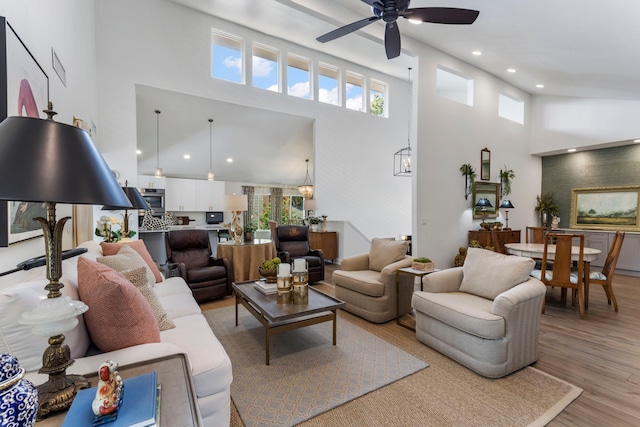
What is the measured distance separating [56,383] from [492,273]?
9.92 ft

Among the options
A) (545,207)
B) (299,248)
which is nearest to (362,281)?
(299,248)

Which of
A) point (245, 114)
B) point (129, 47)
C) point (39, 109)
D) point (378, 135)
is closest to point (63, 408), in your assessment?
point (39, 109)

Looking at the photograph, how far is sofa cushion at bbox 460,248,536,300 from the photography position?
2.55 m

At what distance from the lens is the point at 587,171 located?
671 cm

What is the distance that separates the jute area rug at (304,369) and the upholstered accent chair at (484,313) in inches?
14.2

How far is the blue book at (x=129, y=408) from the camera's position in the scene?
2.69 feet

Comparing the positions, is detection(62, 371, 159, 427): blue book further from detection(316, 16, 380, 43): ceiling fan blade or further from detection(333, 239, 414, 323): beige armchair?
detection(316, 16, 380, 43): ceiling fan blade

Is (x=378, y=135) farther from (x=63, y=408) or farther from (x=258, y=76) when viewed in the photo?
(x=63, y=408)

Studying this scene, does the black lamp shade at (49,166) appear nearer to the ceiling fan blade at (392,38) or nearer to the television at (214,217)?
the ceiling fan blade at (392,38)

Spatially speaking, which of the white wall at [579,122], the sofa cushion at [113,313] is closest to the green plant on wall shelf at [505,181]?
the white wall at [579,122]

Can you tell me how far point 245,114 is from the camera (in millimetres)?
6637

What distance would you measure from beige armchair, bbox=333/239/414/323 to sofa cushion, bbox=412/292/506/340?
48 centimetres

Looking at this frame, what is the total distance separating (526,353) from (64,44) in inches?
199

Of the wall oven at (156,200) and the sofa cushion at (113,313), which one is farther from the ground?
the wall oven at (156,200)
